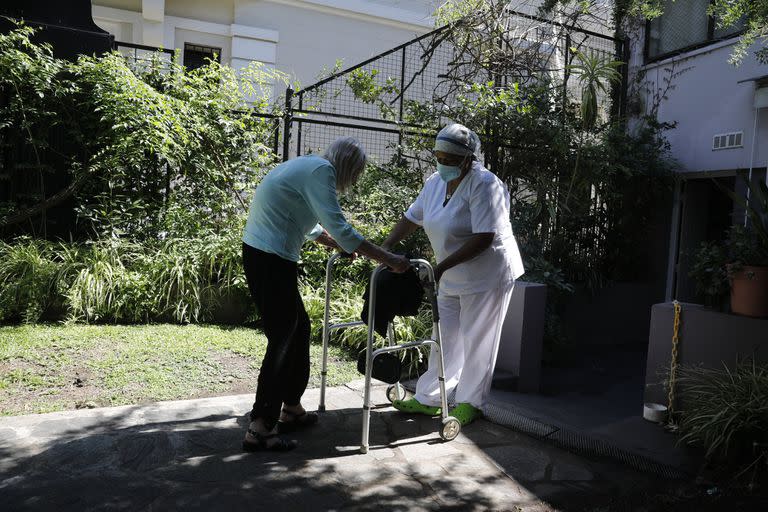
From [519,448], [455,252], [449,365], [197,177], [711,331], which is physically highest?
[197,177]

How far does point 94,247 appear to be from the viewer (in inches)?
272

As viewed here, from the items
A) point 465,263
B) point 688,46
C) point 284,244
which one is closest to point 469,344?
point 465,263

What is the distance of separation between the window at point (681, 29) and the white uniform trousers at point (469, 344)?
665cm

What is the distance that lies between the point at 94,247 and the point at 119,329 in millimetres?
1210

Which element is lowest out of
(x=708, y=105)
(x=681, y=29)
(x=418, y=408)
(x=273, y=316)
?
(x=418, y=408)

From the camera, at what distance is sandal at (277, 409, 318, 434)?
411 cm

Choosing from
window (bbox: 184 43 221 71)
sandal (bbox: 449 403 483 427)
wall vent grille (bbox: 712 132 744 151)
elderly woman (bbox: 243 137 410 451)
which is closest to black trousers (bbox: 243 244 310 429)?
elderly woman (bbox: 243 137 410 451)

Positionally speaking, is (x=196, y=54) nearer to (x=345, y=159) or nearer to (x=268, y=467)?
(x=345, y=159)

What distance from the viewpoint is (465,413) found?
14.4 feet

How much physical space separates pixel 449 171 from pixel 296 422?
6.22 ft

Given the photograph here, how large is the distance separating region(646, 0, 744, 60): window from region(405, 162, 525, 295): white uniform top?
640 cm

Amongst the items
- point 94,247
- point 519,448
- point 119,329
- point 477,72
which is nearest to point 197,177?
point 94,247

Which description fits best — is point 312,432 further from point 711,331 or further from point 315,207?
point 711,331

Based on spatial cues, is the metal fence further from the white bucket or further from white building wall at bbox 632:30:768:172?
the white bucket
